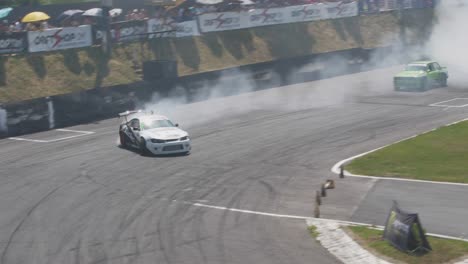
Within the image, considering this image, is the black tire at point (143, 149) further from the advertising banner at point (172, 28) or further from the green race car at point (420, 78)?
the advertising banner at point (172, 28)

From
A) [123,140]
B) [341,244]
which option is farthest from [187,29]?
[341,244]

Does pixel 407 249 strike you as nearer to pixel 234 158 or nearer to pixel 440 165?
pixel 440 165

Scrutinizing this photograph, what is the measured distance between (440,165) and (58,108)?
55.6 ft

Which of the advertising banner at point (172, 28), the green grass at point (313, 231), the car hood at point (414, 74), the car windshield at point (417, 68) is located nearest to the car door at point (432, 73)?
the car windshield at point (417, 68)

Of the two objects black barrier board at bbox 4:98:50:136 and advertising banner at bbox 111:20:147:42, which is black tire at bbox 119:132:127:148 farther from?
advertising banner at bbox 111:20:147:42

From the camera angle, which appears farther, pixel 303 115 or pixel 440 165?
pixel 303 115

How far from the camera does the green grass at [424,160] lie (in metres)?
21.0

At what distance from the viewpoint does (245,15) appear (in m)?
49.8

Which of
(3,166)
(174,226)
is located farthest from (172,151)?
(174,226)

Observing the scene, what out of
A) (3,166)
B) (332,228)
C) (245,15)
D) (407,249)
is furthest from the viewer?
(245,15)

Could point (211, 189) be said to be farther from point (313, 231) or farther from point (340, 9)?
point (340, 9)

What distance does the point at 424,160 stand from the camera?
2278cm

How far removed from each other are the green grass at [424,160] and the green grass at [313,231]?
18.1 feet

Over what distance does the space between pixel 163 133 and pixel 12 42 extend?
606 inches
